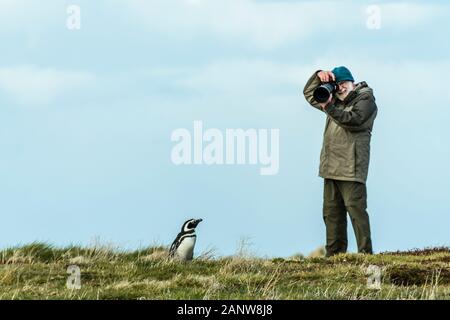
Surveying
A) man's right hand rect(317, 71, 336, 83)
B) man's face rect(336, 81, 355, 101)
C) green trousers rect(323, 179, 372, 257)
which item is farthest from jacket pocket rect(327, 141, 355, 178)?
man's right hand rect(317, 71, 336, 83)

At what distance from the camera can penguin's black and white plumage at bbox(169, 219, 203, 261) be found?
14.9m

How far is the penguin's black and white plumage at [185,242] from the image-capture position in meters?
14.9

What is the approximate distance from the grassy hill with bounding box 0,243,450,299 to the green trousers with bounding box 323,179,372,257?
0.75m

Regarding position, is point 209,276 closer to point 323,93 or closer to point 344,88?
point 323,93

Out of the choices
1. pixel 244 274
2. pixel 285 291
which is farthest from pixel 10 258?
pixel 285 291

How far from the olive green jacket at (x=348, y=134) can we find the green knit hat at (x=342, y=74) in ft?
0.80

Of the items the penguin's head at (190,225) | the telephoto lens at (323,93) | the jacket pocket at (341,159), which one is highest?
the telephoto lens at (323,93)

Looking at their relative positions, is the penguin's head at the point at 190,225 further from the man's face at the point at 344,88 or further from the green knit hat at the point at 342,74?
the green knit hat at the point at 342,74

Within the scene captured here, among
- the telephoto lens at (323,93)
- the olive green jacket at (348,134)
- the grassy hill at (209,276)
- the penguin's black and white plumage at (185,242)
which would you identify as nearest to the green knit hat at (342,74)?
the olive green jacket at (348,134)

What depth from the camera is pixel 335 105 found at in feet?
53.9

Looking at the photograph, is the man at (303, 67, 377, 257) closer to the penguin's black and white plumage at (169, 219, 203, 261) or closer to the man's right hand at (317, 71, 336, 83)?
the man's right hand at (317, 71, 336, 83)
